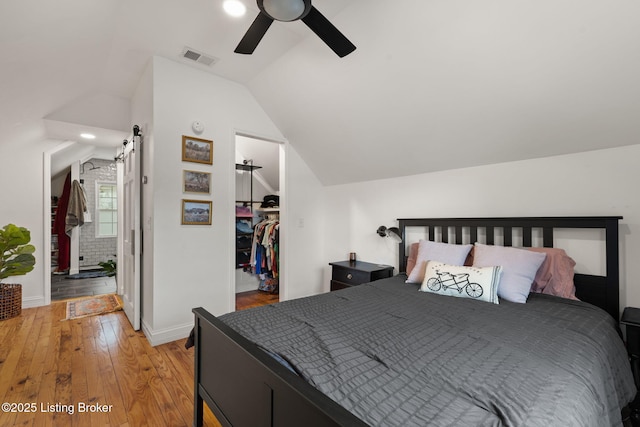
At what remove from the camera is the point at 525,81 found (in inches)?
→ 74.0

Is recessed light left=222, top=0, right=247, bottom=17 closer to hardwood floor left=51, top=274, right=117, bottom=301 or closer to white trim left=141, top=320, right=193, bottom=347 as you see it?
white trim left=141, top=320, right=193, bottom=347

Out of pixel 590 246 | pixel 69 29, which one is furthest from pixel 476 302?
pixel 69 29

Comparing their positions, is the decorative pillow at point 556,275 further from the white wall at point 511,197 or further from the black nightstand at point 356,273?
the black nightstand at point 356,273

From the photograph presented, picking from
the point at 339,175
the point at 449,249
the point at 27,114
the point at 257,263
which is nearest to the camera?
the point at 449,249

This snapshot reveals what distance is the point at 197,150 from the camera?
115 inches

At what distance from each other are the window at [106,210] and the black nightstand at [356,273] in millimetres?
5646

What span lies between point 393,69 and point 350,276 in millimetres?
2078

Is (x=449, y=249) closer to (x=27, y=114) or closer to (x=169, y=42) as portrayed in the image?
(x=169, y=42)

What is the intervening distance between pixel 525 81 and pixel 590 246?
1255 millimetres

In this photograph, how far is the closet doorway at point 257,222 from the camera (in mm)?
4191

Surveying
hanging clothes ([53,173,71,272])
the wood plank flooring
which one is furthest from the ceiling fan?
hanging clothes ([53,173,71,272])

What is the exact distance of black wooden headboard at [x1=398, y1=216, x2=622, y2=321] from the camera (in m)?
1.88

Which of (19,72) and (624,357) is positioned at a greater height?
(19,72)

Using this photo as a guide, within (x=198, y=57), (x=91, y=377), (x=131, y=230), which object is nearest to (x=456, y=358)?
(x=91, y=377)
